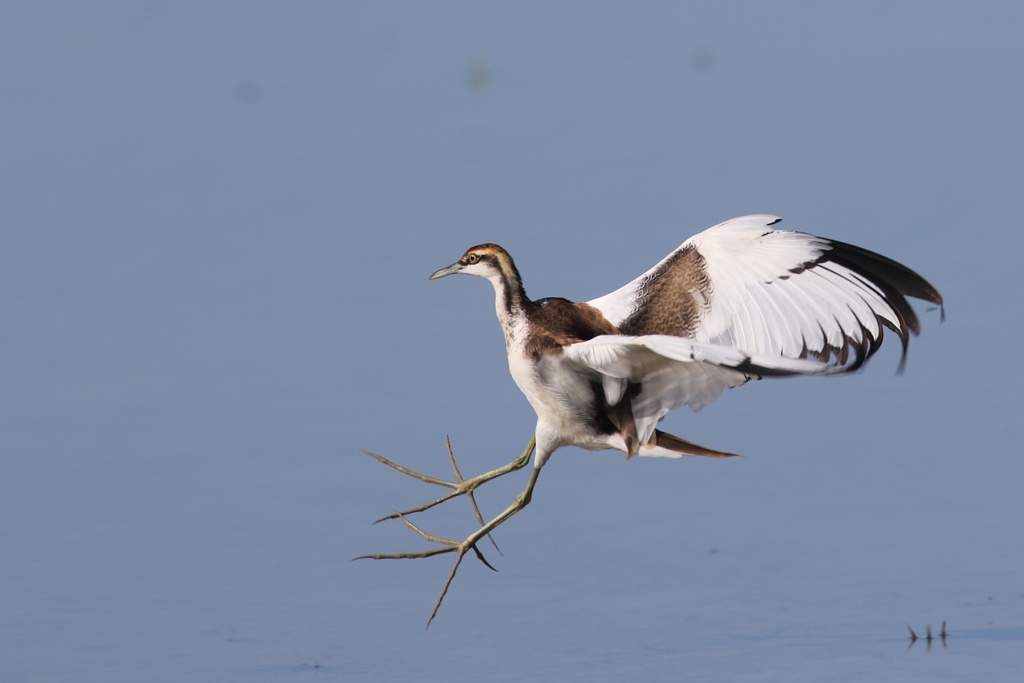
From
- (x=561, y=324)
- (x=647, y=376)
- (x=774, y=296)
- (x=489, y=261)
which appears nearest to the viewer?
(x=647, y=376)

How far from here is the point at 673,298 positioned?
10.8 metres

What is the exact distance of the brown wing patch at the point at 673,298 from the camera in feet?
35.0

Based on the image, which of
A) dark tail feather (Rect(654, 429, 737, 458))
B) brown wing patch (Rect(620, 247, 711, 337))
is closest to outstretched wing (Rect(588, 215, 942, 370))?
brown wing patch (Rect(620, 247, 711, 337))

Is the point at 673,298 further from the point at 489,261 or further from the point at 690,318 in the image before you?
the point at 489,261

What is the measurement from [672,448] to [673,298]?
3.06 feet

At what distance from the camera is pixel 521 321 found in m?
10.2

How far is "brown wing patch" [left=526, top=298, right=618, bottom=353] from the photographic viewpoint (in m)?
10.1

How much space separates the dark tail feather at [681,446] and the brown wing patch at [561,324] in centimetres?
70

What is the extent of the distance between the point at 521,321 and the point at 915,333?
230 centimetres

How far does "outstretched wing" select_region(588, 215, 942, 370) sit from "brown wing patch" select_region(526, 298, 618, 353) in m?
0.17

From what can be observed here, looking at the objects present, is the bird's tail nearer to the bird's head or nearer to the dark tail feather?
the dark tail feather

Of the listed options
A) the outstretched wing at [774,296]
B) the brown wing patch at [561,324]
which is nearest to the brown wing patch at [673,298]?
the outstretched wing at [774,296]

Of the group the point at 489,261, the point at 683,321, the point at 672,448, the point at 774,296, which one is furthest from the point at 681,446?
the point at 489,261

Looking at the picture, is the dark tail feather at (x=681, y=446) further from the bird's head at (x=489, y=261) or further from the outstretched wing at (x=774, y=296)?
the bird's head at (x=489, y=261)
